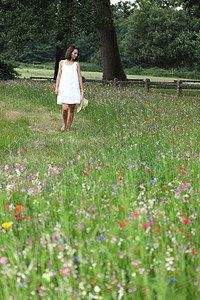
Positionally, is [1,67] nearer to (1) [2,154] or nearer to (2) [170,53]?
(1) [2,154]

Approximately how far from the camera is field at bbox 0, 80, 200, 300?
2.44 metres

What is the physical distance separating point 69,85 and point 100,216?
641 cm

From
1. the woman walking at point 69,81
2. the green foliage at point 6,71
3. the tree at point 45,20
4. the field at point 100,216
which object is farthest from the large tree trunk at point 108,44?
the woman walking at point 69,81

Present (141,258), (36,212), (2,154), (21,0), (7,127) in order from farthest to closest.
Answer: (21,0)
(7,127)
(2,154)
(36,212)
(141,258)

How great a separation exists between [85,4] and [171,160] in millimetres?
18710

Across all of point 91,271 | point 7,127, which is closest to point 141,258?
point 91,271

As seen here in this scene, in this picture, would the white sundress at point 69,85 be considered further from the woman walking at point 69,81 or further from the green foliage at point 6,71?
the green foliage at point 6,71

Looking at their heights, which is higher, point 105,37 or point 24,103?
point 105,37

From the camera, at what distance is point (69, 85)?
9328mm

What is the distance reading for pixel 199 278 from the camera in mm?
2232

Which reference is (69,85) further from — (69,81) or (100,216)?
(100,216)

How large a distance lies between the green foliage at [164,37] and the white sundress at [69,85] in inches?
1993

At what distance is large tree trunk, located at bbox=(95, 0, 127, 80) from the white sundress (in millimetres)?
15548

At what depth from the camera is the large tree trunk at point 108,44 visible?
80.7 feet
